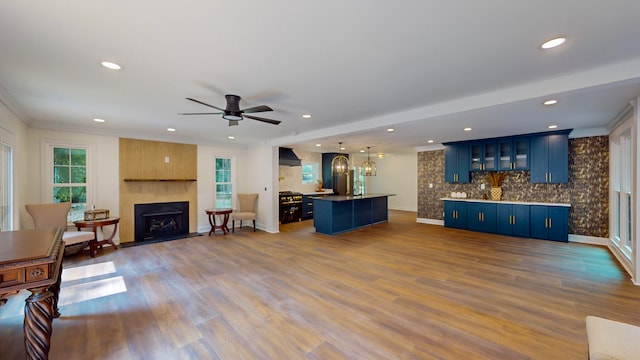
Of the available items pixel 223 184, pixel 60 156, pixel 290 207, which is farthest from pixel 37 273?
pixel 290 207

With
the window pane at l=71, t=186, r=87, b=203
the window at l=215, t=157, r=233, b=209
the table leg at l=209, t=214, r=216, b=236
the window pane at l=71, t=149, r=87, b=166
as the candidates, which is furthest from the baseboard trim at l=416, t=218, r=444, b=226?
the window pane at l=71, t=149, r=87, b=166

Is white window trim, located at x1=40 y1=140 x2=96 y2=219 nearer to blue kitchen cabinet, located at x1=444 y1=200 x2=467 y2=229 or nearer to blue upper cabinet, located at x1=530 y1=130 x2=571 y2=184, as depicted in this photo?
blue kitchen cabinet, located at x1=444 y1=200 x2=467 y2=229

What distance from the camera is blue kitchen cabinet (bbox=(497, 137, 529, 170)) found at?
6.25 m

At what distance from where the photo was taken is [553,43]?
2.07 m

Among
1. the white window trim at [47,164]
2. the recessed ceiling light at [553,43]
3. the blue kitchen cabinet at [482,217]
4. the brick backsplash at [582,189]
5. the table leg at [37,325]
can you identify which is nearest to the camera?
the table leg at [37,325]

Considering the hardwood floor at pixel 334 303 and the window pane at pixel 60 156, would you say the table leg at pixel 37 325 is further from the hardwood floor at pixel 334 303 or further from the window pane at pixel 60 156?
the window pane at pixel 60 156

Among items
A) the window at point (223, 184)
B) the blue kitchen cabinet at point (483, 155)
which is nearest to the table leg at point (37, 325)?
the window at point (223, 184)

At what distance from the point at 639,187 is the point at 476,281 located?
2.29 metres

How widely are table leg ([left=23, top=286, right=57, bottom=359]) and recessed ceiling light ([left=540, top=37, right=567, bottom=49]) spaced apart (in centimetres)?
408

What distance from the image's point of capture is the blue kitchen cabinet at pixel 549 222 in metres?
5.59

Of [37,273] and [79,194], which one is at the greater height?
[79,194]

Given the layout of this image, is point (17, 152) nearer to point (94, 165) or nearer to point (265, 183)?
point (94, 165)

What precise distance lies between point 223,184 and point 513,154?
25.1ft

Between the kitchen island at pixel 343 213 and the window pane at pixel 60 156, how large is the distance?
17.6 feet
